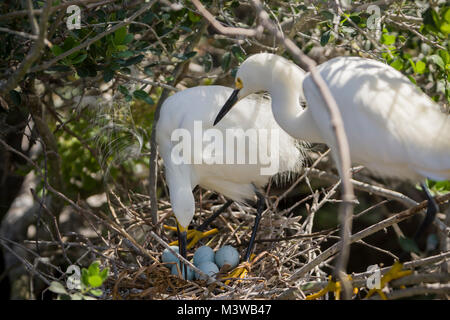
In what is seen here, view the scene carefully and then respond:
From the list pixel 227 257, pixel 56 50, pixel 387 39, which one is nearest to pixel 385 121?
A: pixel 387 39

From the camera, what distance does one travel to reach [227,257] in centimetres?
248

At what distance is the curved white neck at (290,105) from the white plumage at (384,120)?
9 centimetres

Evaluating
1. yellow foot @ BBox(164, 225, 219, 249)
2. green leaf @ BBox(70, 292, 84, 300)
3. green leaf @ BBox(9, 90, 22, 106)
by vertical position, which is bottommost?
yellow foot @ BBox(164, 225, 219, 249)

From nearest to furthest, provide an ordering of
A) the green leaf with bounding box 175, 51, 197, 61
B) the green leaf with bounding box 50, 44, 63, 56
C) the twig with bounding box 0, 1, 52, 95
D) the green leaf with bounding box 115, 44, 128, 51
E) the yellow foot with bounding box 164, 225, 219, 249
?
the twig with bounding box 0, 1, 52, 95 < the green leaf with bounding box 50, 44, 63, 56 < the green leaf with bounding box 115, 44, 128, 51 < the green leaf with bounding box 175, 51, 197, 61 < the yellow foot with bounding box 164, 225, 219, 249

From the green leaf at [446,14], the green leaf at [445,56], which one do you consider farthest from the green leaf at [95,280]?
the green leaf at [445,56]

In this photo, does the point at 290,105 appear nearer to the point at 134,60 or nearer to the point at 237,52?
the point at 237,52

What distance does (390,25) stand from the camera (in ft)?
8.54

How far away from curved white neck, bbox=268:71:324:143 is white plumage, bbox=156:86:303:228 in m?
0.46

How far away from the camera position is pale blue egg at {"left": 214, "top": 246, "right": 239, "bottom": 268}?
8.13 feet

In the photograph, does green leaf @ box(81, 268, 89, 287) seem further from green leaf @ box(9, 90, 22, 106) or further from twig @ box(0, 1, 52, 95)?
green leaf @ box(9, 90, 22, 106)

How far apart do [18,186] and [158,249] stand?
5.75ft

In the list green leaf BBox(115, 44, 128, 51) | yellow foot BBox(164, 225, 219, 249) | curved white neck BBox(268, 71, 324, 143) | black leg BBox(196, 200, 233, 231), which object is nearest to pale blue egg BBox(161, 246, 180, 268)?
yellow foot BBox(164, 225, 219, 249)

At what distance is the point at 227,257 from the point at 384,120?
3.51ft
